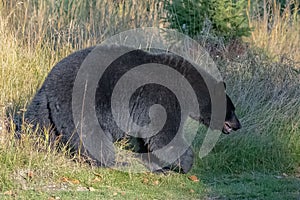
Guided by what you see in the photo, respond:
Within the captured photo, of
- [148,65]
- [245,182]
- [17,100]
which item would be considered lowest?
[245,182]

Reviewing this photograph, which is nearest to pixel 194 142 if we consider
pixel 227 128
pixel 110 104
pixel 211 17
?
pixel 227 128

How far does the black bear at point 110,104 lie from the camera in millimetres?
6324

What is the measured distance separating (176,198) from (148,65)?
5.47 ft

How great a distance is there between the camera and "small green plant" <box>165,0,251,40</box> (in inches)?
372

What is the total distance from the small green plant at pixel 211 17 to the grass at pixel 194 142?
451 mm

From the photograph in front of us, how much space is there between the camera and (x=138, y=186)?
241 inches

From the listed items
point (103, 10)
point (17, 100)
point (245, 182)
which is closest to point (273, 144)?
point (245, 182)

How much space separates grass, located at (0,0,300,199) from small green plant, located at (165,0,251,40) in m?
0.45

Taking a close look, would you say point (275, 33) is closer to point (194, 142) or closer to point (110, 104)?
point (194, 142)

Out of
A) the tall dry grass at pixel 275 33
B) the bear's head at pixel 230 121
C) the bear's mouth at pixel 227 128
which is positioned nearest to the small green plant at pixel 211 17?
the tall dry grass at pixel 275 33

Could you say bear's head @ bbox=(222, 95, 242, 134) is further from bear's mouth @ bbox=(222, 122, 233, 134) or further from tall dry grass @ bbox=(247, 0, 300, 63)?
tall dry grass @ bbox=(247, 0, 300, 63)

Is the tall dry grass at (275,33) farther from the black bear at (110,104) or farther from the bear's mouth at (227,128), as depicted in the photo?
the black bear at (110,104)

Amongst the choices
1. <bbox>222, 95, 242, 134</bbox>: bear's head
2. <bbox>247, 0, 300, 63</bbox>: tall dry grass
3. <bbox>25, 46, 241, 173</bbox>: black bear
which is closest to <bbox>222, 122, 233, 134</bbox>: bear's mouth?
<bbox>222, 95, 242, 134</bbox>: bear's head

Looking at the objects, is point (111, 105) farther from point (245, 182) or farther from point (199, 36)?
point (199, 36)
